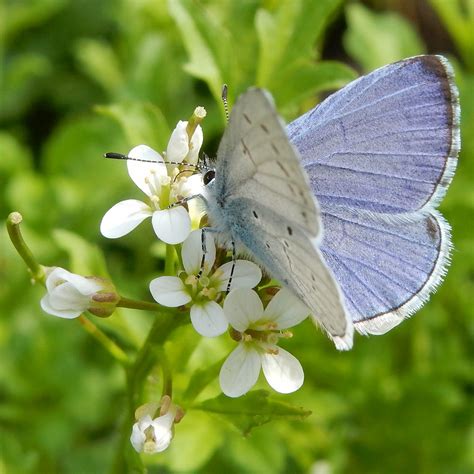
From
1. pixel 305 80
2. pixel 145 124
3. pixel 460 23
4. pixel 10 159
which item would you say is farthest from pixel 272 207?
pixel 460 23

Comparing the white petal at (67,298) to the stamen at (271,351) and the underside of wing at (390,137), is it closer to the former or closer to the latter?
the stamen at (271,351)

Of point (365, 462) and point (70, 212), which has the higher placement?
point (70, 212)

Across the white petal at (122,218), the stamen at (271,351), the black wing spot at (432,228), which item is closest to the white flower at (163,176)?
the white petal at (122,218)

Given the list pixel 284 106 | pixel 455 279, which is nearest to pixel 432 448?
pixel 455 279

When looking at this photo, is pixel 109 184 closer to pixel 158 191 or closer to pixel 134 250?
pixel 134 250

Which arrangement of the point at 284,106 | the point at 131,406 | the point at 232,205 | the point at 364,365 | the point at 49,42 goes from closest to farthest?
the point at 232,205
the point at 131,406
the point at 284,106
the point at 364,365
the point at 49,42

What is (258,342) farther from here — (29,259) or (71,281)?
(29,259)
